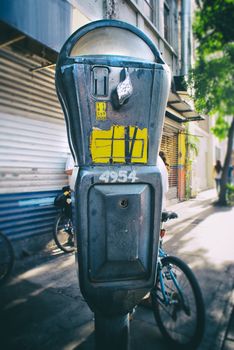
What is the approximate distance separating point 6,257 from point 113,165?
8.57 ft

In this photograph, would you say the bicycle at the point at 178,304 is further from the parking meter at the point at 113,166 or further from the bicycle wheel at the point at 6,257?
the bicycle wheel at the point at 6,257

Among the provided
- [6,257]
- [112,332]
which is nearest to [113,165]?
[112,332]

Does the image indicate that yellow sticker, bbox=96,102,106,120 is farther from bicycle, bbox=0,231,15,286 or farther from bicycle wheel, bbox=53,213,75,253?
bicycle wheel, bbox=53,213,75,253

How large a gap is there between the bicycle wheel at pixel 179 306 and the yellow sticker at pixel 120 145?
1116mm

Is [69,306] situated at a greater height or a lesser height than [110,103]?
lesser

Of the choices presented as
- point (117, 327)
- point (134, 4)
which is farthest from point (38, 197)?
point (134, 4)

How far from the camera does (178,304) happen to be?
226 cm

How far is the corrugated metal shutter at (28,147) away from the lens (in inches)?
157

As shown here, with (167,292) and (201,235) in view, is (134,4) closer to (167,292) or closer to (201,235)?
(201,235)

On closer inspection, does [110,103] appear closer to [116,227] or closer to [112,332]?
[116,227]

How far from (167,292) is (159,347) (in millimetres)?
403

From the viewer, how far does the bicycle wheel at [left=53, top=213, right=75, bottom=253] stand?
447 centimetres

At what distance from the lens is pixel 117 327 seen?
66.6 inches

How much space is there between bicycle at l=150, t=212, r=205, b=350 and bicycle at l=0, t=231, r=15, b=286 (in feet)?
6.23
